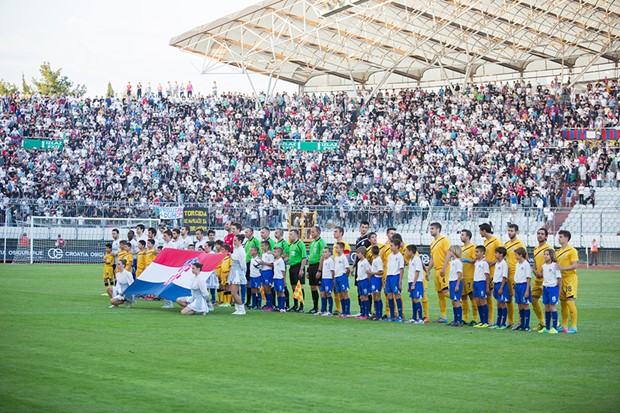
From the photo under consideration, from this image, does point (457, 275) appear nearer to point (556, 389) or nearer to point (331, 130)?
point (556, 389)

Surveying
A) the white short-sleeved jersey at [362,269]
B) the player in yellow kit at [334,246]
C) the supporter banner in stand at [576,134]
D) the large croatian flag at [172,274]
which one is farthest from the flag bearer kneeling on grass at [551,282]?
the supporter banner in stand at [576,134]

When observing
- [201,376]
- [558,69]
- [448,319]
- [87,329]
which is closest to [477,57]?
[558,69]

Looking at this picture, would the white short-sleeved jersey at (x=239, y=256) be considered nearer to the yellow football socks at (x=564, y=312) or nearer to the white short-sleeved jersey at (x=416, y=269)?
the white short-sleeved jersey at (x=416, y=269)

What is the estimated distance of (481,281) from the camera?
54.7ft

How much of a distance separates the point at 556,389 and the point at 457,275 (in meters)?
7.03

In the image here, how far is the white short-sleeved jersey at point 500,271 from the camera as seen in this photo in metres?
16.3

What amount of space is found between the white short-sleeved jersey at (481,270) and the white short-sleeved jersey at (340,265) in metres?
3.10

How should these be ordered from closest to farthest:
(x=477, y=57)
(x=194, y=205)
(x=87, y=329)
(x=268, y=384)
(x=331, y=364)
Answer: (x=268, y=384)
(x=331, y=364)
(x=87, y=329)
(x=194, y=205)
(x=477, y=57)

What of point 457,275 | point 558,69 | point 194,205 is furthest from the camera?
point 558,69

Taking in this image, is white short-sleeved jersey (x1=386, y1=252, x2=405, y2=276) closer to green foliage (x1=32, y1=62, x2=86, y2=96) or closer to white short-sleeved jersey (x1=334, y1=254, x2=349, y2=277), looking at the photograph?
white short-sleeved jersey (x1=334, y1=254, x2=349, y2=277)

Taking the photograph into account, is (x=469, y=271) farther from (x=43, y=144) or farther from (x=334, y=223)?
(x=43, y=144)

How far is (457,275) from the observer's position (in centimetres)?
1692

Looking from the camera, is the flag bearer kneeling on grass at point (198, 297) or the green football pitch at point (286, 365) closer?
the green football pitch at point (286, 365)

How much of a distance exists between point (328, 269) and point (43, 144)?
32929mm
